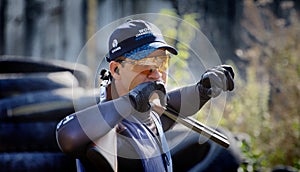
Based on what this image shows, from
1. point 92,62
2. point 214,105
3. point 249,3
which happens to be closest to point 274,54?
point 249,3

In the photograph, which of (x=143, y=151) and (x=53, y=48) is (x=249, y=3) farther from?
(x=143, y=151)

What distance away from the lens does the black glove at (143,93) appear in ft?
7.71

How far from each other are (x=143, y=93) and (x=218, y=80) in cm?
35

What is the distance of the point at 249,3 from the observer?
26.0 ft

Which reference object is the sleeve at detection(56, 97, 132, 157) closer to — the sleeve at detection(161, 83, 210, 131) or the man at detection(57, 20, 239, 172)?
the man at detection(57, 20, 239, 172)

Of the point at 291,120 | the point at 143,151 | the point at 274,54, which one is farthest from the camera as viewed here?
the point at 274,54

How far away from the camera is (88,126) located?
239cm

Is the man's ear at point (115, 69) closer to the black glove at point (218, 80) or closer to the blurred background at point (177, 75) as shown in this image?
the black glove at point (218, 80)

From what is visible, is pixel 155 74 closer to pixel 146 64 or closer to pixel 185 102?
pixel 146 64

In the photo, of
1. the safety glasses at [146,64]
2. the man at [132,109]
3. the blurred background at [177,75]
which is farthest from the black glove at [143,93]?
the blurred background at [177,75]

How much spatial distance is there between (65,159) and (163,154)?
2.04 meters

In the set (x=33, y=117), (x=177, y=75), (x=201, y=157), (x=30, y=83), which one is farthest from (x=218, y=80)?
(x=177, y=75)

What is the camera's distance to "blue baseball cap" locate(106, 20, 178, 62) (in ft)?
8.36

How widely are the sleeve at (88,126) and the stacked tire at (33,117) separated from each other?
75.3 inches
